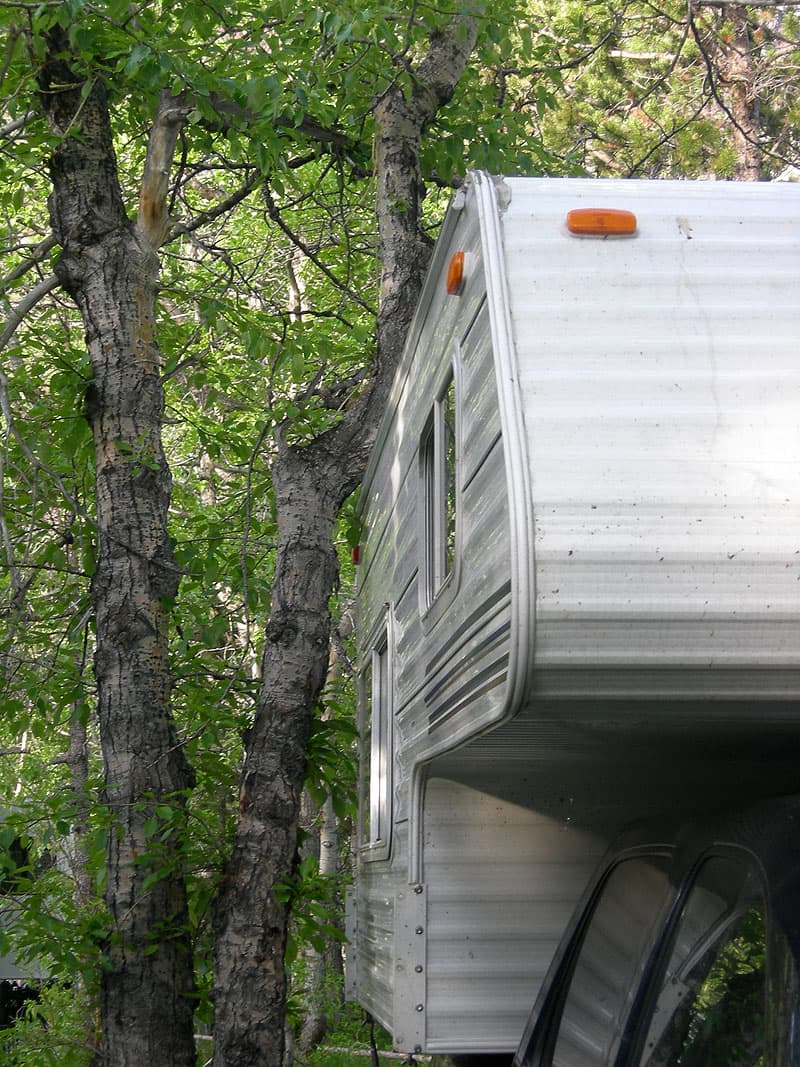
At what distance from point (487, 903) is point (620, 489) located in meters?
2.12

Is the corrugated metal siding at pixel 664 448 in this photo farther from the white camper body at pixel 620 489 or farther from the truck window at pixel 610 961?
the truck window at pixel 610 961

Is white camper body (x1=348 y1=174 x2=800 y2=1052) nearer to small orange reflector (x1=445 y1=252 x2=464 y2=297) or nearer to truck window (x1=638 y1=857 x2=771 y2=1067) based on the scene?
small orange reflector (x1=445 y1=252 x2=464 y2=297)

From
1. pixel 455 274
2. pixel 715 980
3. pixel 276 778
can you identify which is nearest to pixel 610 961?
pixel 715 980

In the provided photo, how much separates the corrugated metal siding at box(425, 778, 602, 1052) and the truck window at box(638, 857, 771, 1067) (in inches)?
54.2

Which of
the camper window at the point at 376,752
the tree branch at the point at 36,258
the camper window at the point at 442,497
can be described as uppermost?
the tree branch at the point at 36,258

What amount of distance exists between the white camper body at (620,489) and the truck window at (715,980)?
31cm

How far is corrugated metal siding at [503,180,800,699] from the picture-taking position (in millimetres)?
2225

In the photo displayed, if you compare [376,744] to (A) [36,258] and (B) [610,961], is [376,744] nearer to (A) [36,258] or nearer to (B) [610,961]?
(B) [610,961]

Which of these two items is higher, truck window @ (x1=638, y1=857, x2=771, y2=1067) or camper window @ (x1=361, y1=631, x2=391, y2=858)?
camper window @ (x1=361, y1=631, x2=391, y2=858)

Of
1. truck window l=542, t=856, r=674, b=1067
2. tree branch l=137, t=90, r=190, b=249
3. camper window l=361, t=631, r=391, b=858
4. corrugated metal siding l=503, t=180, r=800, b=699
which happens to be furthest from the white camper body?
tree branch l=137, t=90, r=190, b=249

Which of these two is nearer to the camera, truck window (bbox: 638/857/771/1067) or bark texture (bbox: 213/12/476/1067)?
truck window (bbox: 638/857/771/1067)

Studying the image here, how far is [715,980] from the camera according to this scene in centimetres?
238

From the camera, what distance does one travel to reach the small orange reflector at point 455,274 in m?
3.02

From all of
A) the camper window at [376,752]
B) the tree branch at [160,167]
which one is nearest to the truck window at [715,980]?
the camper window at [376,752]
